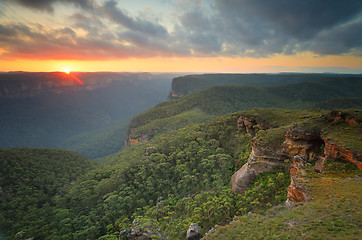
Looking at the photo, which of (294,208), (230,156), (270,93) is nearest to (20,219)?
(230,156)

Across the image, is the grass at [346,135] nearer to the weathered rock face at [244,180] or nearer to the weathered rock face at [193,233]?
the weathered rock face at [244,180]

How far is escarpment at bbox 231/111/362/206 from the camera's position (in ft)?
63.4

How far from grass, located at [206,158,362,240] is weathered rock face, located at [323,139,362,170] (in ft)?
2.50

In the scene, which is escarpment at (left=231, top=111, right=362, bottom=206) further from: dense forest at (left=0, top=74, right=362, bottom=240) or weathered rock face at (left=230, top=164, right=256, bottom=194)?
dense forest at (left=0, top=74, right=362, bottom=240)

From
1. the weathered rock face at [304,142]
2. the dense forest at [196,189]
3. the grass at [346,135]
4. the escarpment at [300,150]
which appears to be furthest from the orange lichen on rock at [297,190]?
the grass at [346,135]

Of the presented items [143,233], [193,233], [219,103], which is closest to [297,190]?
[193,233]

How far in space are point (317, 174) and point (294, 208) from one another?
18.6 feet

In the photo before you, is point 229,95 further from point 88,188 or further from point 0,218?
point 0,218

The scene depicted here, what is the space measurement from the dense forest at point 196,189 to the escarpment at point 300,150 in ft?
0.52

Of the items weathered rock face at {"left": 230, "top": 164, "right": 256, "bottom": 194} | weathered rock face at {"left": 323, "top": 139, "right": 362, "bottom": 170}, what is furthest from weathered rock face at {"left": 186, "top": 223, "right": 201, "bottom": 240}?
weathered rock face at {"left": 323, "top": 139, "right": 362, "bottom": 170}

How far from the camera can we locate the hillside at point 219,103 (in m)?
94.9

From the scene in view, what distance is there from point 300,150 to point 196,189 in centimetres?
2018

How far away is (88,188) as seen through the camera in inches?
1593

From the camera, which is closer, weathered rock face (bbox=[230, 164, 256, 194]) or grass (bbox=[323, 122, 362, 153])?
grass (bbox=[323, 122, 362, 153])
